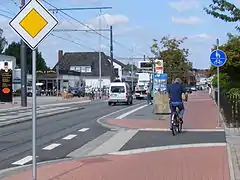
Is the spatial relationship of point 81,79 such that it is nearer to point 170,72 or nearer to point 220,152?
point 170,72

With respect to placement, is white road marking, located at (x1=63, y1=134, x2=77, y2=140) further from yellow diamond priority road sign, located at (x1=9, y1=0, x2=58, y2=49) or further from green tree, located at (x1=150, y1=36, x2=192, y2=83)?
green tree, located at (x1=150, y1=36, x2=192, y2=83)

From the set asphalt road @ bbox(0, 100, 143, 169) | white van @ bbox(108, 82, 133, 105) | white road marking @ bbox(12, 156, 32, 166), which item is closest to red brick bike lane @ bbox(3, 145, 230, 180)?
white road marking @ bbox(12, 156, 32, 166)

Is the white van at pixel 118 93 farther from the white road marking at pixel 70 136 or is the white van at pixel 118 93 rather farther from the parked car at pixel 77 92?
the parked car at pixel 77 92

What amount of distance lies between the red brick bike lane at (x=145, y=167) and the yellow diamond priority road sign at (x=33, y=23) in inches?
101

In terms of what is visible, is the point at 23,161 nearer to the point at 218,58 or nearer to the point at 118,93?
the point at 218,58

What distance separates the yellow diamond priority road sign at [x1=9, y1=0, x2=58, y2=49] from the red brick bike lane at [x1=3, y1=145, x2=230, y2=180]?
8.39ft

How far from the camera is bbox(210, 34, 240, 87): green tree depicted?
115 feet

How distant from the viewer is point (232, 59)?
35.2 meters

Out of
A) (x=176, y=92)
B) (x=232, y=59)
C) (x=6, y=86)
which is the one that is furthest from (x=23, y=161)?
(x=6, y=86)

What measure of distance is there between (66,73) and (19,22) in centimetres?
8255

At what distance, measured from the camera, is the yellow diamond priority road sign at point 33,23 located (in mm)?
7727

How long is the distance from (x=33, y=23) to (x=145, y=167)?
3.74 metres

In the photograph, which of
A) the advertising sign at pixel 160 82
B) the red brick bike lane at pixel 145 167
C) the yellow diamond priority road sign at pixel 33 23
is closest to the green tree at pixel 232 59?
the advertising sign at pixel 160 82

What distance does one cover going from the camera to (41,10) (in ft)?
25.4
